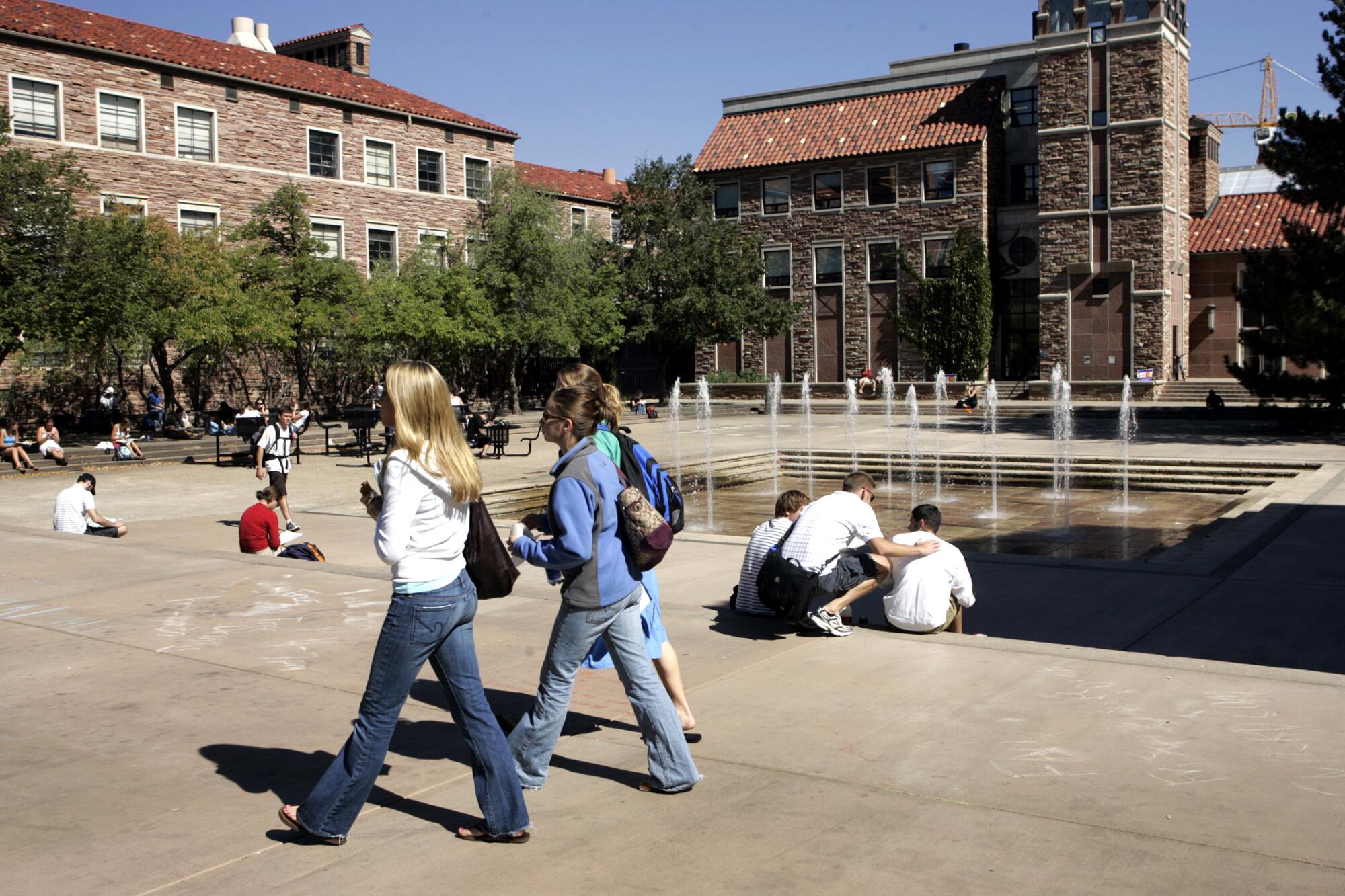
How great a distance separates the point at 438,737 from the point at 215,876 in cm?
168

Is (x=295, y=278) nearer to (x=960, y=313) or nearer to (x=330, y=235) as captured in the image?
(x=330, y=235)

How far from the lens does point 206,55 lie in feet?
122

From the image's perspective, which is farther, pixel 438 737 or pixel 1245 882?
pixel 438 737

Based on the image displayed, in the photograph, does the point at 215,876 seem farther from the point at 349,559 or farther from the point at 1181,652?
the point at 349,559

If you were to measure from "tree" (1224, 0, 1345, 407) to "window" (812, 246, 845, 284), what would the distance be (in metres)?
23.0

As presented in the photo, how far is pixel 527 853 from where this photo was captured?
419cm

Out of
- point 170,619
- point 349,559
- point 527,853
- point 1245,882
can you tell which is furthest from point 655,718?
point 349,559

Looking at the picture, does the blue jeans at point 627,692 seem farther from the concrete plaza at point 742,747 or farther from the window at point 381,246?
the window at point 381,246

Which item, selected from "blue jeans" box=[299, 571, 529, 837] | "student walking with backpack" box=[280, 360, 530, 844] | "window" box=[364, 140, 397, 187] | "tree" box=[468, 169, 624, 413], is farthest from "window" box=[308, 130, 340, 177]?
"blue jeans" box=[299, 571, 529, 837]

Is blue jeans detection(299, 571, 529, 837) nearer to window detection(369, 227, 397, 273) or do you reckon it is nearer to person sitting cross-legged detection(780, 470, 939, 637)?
person sitting cross-legged detection(780, 470, 939, 637)

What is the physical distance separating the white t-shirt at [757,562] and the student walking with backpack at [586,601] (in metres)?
3.05

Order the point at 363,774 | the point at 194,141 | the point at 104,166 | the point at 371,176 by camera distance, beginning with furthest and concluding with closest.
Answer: the point at 371,176, the point at 194,141, the point at 104,166, the point at 363,774

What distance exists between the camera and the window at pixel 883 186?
47.6 metres

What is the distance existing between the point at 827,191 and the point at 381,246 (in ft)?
62.8
